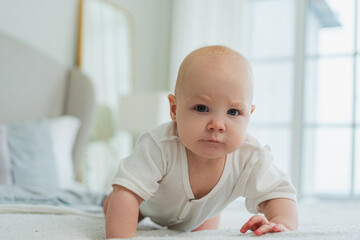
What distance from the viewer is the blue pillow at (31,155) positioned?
2139mm

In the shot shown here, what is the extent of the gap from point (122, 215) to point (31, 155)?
4.49ft

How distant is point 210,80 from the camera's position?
1021 mm

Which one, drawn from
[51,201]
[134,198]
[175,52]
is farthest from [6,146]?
[175,52]

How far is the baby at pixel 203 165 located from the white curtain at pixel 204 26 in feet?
10.2

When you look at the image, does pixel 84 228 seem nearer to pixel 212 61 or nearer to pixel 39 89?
pixel 212 61

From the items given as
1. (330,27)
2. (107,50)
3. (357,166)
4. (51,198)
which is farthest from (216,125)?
(330,27)

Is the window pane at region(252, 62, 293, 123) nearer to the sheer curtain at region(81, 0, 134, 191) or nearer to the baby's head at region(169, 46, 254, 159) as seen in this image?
the sheer curtain at region(81, 0, 134, 191)

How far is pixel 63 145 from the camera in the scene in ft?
8.52

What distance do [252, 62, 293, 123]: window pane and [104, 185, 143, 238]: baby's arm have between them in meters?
3.17

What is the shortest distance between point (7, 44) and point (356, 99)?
2978 mm

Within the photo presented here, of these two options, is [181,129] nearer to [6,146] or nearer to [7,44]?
[6,146]

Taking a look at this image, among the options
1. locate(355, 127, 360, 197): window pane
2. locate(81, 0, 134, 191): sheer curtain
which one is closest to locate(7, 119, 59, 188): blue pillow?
locate(81, 0, 134, 191): sheer curtain

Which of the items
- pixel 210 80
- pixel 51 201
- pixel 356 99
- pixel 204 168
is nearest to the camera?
pixel 210 80

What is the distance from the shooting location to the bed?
1.08m
